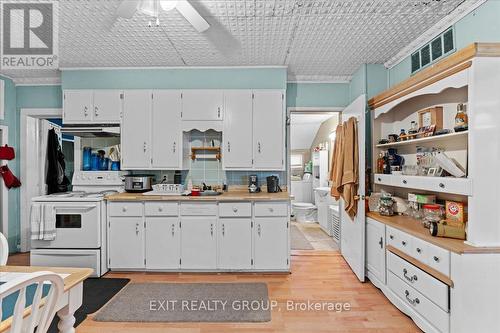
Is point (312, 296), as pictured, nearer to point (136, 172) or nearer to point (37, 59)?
point (136, 172)

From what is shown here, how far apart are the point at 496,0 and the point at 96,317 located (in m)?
4.09

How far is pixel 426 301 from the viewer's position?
2010 millimetres

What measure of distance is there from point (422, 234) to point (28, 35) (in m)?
4.04

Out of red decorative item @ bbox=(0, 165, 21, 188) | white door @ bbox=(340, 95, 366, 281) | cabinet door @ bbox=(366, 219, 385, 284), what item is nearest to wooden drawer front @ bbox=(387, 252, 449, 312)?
cabinet door @ bbox=(366, 219, 385, 284)

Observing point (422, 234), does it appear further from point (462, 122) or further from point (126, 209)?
point (126, 209)

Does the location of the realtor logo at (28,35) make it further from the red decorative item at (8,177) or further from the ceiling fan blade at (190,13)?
the red decorative item at (8,177)

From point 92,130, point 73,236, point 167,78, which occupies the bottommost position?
point 73,236

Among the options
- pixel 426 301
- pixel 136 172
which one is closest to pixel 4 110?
pixel 136 172

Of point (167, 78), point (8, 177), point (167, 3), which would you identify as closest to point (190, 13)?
point (167, 3)

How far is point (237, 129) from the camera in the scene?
11.4 feet

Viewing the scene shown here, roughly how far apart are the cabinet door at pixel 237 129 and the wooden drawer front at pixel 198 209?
23.4 inches

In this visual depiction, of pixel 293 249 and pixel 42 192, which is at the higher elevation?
pixel 42 192

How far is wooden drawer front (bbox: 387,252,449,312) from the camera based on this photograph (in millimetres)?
1856

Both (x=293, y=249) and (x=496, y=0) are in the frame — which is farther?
(x=293, y=249)
